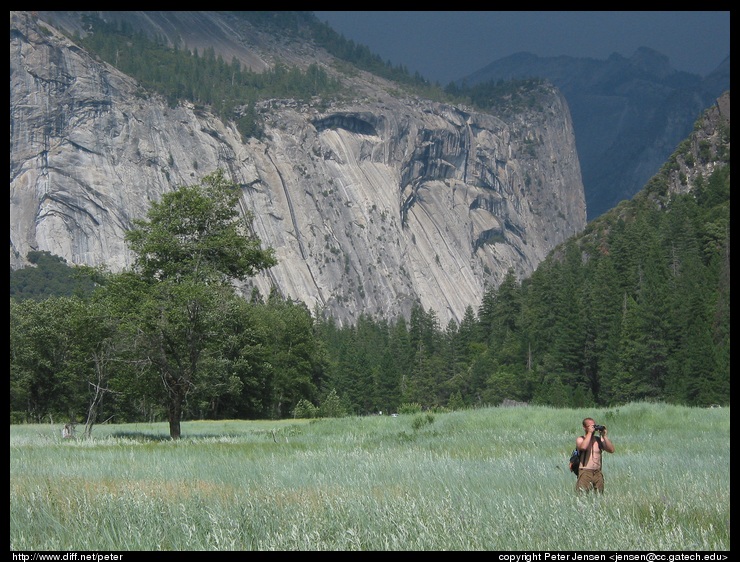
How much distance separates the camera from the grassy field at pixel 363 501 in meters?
8.70

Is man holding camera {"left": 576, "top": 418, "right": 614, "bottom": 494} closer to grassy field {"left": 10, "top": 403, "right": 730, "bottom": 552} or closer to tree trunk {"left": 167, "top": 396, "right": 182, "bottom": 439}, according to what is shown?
grassy field {"left": 10, "top": 403, "right": 730, "bottom": 552}

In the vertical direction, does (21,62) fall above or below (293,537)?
Result: above

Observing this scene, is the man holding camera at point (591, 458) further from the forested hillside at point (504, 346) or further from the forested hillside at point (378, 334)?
the forested hillside at point (504, 346)

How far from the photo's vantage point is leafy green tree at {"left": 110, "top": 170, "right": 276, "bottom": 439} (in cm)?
2630

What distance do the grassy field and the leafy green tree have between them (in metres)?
6.12

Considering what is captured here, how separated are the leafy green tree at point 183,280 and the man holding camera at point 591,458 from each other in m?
16.4

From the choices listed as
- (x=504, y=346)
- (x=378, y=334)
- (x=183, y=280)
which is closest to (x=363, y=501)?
(x=183, y=280)

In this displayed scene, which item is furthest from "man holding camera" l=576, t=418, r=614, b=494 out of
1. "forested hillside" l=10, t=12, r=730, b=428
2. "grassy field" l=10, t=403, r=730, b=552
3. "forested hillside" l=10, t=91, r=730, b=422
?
"forested hillside" l=10, t=91, r=730, b=422

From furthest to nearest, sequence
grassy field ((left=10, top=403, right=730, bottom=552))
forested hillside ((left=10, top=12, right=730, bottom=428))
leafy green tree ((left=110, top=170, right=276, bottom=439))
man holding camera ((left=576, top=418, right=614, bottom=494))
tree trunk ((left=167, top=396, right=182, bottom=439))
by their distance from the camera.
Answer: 1. forested hillside ((left=10, top=12, right=730, bottom=428))
2. tree trunk ((left=167, top=396, right=182, bottom=439))
3. leafy green tree ((left=110, top=170, right=276, bottom=439))
4. man holding camera ((left=576, top=418, right=614, bottom=494))
5. grassy field ((left=10, top=403, right=730, bottom=552))

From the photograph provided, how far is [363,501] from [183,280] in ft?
58.5

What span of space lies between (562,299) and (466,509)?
78.5 meters
